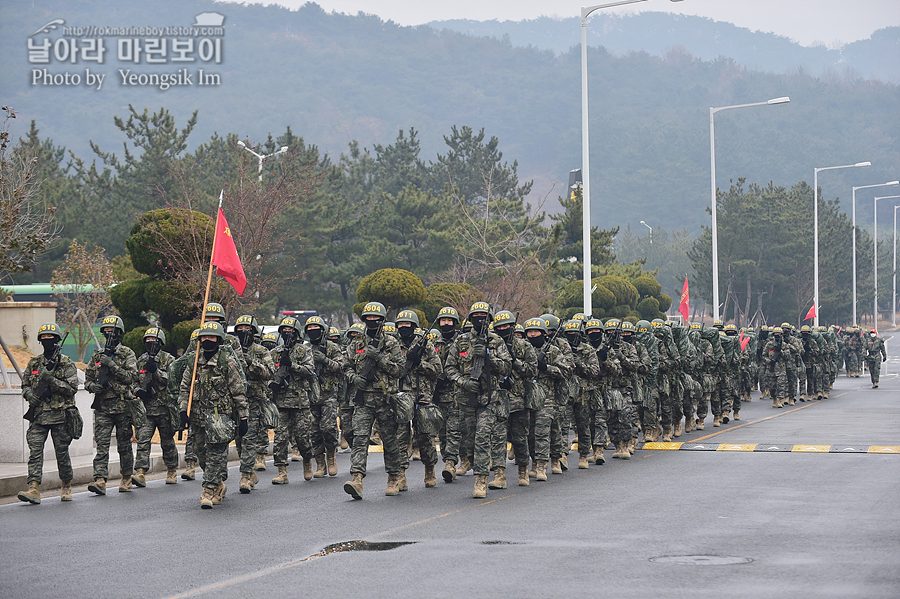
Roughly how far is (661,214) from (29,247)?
178 meters

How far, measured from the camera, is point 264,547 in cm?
924

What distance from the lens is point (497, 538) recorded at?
9391 mm

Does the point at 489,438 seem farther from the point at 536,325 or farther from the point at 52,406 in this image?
the point at 52,406

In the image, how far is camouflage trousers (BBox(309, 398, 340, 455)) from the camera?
47.6 feet

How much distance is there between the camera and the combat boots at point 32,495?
40.4 feet

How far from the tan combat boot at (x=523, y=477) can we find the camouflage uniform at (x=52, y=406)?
17.2 feet

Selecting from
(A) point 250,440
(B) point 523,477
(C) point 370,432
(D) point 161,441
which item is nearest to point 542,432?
(B) point 523,477

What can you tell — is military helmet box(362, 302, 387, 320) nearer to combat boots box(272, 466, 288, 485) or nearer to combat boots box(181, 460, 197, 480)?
combat boots box(272, 466, 288, 485)

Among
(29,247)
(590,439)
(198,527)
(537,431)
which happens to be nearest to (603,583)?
(198,527)

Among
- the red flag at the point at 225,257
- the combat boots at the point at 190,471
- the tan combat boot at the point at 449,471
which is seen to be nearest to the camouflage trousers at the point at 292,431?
the combat boots at the point at 190,471

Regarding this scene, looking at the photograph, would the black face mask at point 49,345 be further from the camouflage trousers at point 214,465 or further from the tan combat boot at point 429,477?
the tan combat boot at point 429,477

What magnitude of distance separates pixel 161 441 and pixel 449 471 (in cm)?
382

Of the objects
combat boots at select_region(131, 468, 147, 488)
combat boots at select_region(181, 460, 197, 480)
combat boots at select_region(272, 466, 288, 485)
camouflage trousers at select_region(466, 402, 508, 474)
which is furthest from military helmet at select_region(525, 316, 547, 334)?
combat boots at select_region(131, 468, 147, 488)

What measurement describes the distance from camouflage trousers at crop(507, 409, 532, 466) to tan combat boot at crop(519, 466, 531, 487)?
0.20 feet
